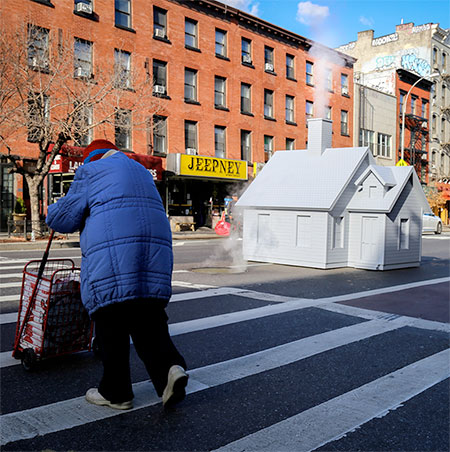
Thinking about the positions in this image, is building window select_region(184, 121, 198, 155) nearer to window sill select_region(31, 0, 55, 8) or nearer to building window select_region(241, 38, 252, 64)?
building window select_region(241, 38, 252, 64)

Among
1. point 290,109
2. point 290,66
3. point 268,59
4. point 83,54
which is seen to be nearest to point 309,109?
point 290,109

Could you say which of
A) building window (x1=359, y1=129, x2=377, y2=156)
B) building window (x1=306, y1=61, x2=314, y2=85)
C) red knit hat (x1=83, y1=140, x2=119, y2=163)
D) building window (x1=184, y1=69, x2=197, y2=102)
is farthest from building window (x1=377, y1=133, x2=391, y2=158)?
red knit hat (x1=83, y1=140, x2=119, y2=163)

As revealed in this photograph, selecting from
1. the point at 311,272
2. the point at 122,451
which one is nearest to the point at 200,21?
the point at 311,272

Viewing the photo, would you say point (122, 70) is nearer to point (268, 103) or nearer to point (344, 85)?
point (268, 103)

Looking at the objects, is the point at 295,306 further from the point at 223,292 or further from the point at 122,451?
the point at 122,451

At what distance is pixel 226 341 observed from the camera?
5.54 meters

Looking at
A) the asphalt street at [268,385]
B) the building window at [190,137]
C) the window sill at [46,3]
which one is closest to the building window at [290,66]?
the building window at [190,137]

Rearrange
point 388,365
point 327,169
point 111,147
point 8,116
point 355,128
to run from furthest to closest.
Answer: point 355,128, point 8,116, point 327,169, point 388,365, point 111,147

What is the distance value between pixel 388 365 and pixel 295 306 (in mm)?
2725

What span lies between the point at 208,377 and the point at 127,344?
1.07 m

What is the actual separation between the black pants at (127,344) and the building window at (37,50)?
1789 cm

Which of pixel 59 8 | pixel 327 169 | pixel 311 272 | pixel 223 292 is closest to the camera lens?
pixel 223 292

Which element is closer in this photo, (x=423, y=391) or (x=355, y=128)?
(x=423, y=391)

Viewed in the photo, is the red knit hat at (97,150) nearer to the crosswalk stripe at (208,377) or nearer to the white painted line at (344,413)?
the crosswalk stripe at (208,377)
